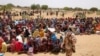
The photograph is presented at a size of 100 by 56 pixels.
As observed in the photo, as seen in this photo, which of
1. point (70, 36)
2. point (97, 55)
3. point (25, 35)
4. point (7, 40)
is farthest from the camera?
point (25, 35)

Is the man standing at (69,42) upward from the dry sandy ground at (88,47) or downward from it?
upward

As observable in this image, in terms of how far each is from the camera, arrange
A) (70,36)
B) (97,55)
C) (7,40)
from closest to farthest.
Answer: (70,36) < (97,55) < (7,40)

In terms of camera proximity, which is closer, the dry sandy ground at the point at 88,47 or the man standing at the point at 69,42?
the man standing at the point at 69,42

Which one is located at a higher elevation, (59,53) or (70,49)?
(70,49)

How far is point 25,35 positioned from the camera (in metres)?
20.7

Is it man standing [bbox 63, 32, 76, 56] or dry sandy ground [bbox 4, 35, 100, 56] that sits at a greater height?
man standing [bbox 63, 32, 76, 56]

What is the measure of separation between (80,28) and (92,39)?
12.7 ft

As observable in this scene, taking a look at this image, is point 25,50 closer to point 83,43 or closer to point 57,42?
point 57,42

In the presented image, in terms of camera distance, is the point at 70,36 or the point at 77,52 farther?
the point at 77,52

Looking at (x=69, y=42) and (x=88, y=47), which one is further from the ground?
(x=69, y=42)

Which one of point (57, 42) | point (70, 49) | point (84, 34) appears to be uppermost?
point (70, 49)

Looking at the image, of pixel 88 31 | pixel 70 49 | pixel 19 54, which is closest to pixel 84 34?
pixel 88 31

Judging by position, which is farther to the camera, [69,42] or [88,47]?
[88,47]

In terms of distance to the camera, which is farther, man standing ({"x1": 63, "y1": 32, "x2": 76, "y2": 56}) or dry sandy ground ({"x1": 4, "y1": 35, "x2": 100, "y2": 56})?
dry sandy ground ({"x1": 4, "y1": 35, "x2": 100, "y2": 56})
